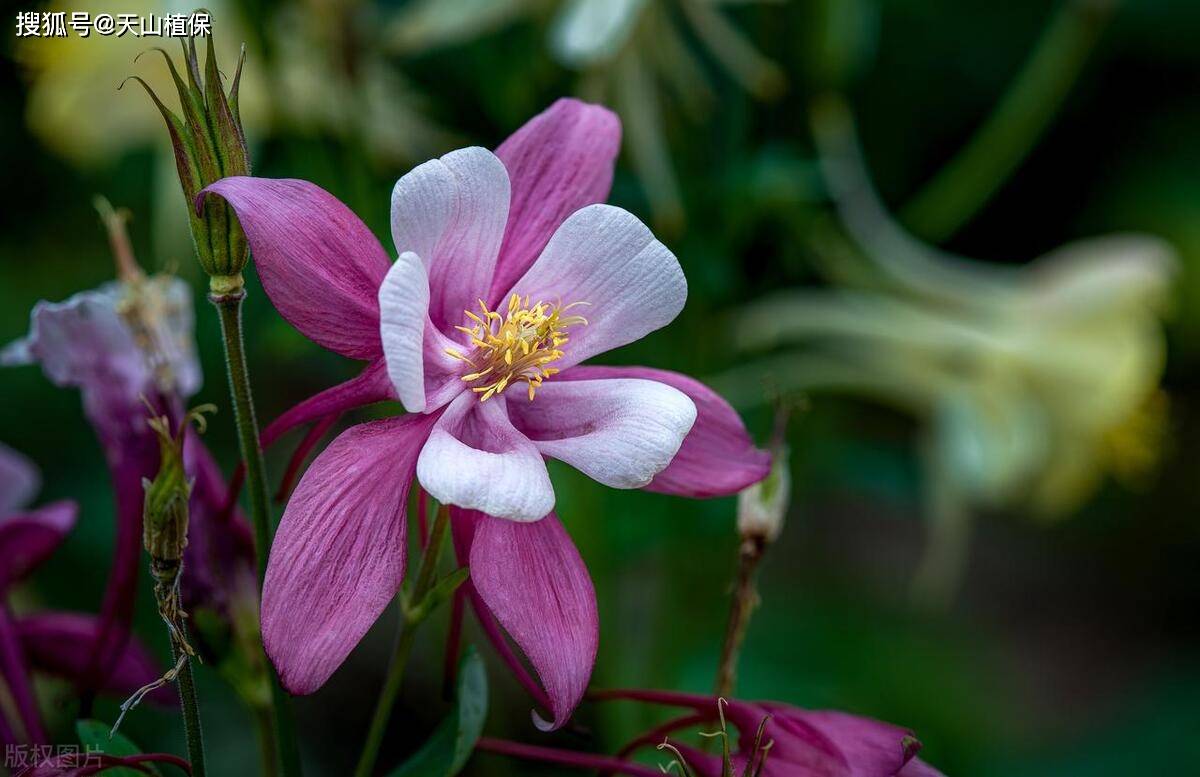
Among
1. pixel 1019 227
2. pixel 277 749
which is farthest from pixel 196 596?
pixel 1019 227

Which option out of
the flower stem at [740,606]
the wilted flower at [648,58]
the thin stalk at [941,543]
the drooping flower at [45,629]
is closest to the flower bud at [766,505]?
the flower stem at [740,606]

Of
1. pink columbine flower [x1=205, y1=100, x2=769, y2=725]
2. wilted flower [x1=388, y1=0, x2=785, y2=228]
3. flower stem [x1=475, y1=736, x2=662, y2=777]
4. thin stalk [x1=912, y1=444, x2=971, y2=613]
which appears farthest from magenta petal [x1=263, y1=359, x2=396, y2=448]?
thin stalk [x1=912, y1=444, x2=971, y2=613]

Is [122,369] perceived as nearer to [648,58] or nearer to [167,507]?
[167,507]

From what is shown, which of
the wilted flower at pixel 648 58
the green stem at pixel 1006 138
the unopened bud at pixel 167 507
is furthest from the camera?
the green stem at pixel 1006 138

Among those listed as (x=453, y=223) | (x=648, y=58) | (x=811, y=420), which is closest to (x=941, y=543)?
(x=811, y=420)

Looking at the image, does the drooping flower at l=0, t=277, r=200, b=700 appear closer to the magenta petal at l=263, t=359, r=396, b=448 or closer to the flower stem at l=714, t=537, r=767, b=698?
the magenta petal at l=263, t=359, r=396, b=448

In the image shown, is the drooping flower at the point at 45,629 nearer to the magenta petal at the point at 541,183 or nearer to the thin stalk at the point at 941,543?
the magenta petal at the point at 541,183
